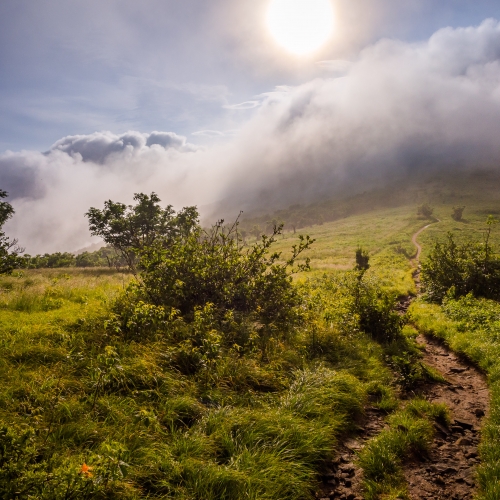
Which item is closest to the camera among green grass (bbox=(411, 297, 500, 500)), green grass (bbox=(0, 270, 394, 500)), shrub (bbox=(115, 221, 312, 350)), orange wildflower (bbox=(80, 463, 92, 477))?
orange wildflower (bbox=(80, 463, 92, 477))

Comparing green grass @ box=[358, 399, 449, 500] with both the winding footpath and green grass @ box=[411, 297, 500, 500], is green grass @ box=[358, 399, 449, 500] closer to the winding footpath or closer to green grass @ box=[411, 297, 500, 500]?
the winding footpath

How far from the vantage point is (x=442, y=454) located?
5199 mm

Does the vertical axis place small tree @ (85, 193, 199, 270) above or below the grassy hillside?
above

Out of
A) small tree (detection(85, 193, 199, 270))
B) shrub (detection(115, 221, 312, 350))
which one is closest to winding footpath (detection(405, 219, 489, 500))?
shrub (detection(115, 221, 312, 350))

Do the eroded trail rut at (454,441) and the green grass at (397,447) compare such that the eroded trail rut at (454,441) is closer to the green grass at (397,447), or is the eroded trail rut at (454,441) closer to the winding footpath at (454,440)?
the winding footpath at (454,440)

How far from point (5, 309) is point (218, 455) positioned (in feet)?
23.4

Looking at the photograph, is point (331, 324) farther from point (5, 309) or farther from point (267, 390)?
point (5, 309)

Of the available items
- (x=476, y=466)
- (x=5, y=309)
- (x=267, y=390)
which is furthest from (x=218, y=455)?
(x=5, y=309)

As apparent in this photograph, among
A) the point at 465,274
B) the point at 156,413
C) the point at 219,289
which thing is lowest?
the point at 156,413

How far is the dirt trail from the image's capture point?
445cm

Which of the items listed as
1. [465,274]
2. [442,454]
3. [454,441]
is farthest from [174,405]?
[465,274]

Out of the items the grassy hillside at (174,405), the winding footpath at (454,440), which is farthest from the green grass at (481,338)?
the winding footpath at (454,440)

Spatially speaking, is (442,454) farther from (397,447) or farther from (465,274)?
(465,274)

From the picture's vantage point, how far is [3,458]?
324 cm
